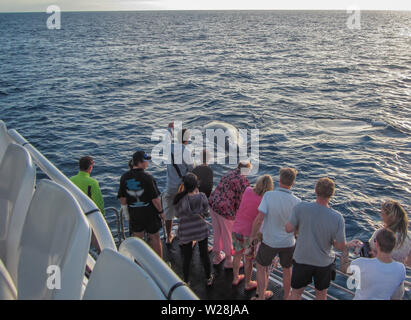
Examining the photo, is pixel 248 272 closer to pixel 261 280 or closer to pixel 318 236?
pixel 261 280

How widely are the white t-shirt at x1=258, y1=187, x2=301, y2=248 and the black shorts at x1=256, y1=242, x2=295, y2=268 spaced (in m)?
0.07

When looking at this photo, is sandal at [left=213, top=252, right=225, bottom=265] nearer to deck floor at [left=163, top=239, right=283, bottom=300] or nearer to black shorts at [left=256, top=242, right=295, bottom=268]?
deck floor at [left=163, top=239, right=283, bottom=300]

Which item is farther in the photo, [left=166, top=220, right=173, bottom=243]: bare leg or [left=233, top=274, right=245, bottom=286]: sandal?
[left=166, top=220, right=173, bottom=243]: bare leg

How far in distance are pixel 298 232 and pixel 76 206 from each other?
274 cm

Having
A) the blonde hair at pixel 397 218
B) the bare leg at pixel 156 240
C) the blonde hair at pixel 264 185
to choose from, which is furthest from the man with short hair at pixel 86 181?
the blonde hair at pixel 397 218

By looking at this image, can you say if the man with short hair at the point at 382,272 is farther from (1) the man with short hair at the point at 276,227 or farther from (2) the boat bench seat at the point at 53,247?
(2) the boat bench seat at the point at 53,247

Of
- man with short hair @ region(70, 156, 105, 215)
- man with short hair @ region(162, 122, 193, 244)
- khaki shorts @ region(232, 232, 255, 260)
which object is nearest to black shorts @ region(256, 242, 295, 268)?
khaki shorts @ region(232, 232, 255, 260)

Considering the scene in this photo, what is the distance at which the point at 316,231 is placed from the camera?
4230 mm

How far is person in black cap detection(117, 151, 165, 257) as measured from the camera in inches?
208

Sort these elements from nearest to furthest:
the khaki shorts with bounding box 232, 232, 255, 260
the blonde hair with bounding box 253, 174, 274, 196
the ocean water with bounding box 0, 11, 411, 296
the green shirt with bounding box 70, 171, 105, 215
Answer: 1. the blonde hair with bounding box 253, 174, 274, 196
2. the khaki shorts with bounding box 232, 232, 255, 260
3. the green shirt with bounding box 70, 171, 105, 215
4. the ocean water with bounding box 0, 11, 411, 296

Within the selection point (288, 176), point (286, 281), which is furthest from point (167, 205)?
point (288, 176)

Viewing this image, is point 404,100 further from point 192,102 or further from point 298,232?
point 298,232

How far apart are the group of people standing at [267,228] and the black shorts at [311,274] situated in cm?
1

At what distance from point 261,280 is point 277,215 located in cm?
104
